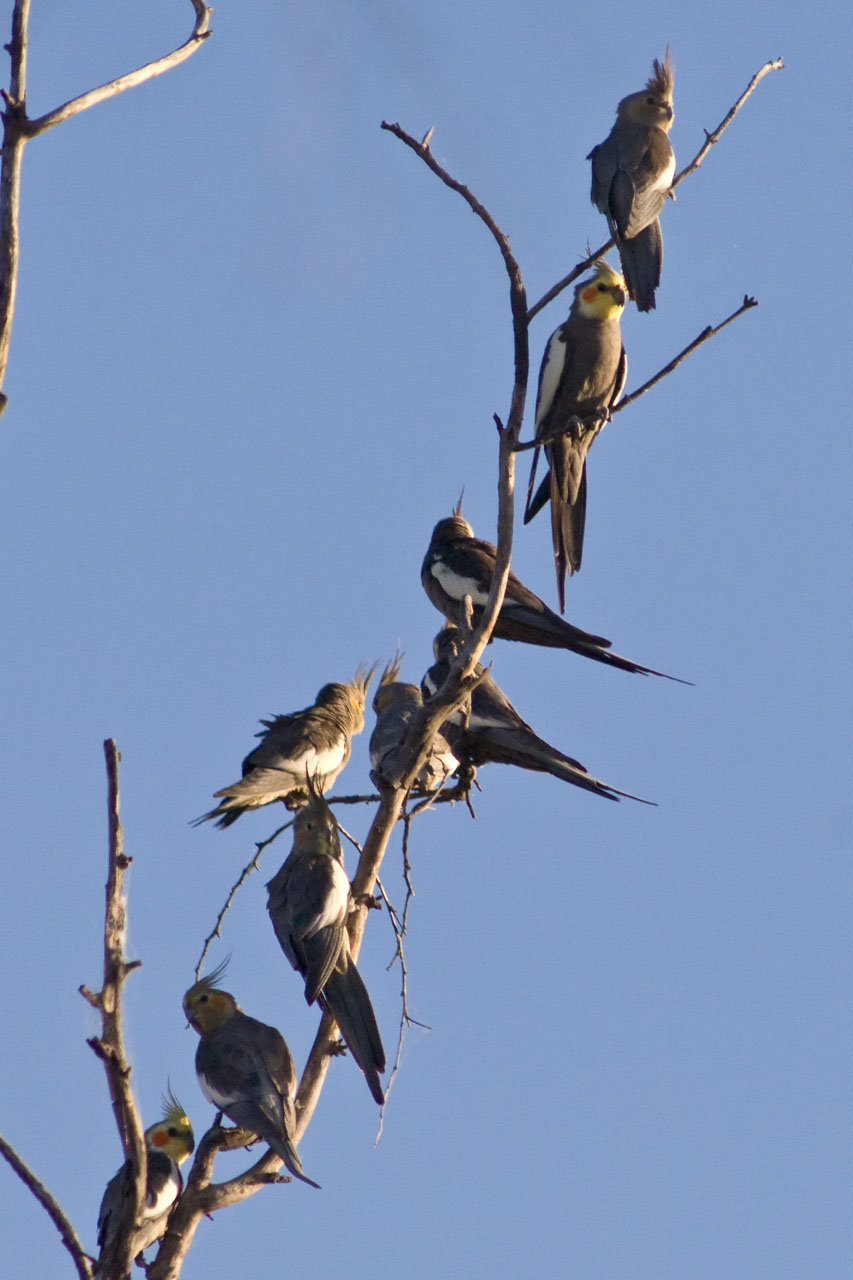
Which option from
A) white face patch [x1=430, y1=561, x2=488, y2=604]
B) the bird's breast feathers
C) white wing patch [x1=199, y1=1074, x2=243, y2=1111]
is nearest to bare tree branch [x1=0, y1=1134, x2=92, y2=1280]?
white wing patch [x1=199, y1=1074, x2=243, y2=1111]

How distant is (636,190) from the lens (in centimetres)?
646

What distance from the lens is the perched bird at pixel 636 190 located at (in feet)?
21.0

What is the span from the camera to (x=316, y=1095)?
5031mm

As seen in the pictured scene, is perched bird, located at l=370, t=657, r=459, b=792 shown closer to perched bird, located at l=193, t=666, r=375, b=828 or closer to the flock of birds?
the flock of birds

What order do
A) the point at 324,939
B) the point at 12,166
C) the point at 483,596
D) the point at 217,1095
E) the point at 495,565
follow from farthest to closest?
1. the point at 483,596
2. the point at 217,1095
3. the point at 324,939
4. the point at 495,565
5. the point at 12,166

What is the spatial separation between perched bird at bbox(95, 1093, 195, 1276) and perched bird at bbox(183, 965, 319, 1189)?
0.40m

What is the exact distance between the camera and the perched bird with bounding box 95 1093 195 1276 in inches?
165

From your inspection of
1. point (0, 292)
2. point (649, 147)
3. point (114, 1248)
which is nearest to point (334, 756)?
point (649, 147)

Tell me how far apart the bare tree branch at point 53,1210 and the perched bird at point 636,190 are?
451cm

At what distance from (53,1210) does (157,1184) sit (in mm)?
2711

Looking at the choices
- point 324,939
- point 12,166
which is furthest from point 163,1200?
point 12,166

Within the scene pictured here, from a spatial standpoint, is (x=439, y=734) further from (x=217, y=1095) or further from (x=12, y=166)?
(x=12, y=166)

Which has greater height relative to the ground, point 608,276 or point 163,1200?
point 608,276

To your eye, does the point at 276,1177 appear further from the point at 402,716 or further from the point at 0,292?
the point at 0,292
